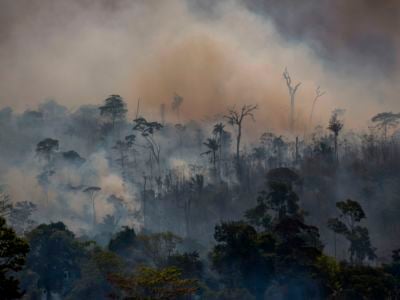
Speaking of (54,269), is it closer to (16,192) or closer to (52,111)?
(16,192)

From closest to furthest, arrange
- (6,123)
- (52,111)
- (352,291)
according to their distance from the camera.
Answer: (352,291) < (6,123) < (52,111)

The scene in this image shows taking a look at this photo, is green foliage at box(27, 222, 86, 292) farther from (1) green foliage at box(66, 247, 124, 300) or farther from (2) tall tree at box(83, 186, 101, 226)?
(2) tall tree at box(83, 186, 101, 226)

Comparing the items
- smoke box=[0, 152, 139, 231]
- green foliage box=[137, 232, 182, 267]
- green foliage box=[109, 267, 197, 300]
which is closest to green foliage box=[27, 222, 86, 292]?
green foliage box=[137, 232, 182, 267]

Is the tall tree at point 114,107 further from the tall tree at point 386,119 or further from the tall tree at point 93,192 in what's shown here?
the tall tree at point 386,119

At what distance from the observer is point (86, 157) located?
158875mm

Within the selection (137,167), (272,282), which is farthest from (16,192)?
(272,282)

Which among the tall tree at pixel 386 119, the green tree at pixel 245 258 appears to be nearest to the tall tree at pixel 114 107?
the tall tree at pixel 386 119

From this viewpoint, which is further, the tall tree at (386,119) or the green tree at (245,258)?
the tall tree at (386,119)

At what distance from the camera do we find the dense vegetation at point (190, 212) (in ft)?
205

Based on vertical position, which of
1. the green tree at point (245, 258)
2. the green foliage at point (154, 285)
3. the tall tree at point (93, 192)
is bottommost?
the green foliage at point (154, 285)

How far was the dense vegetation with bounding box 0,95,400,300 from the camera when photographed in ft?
205

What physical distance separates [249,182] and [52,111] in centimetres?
8082

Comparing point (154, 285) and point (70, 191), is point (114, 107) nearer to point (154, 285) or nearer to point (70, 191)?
point (70, 191)

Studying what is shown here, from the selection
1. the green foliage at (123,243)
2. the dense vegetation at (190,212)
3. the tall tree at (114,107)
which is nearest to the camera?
the dense vegetation at (190,212)
